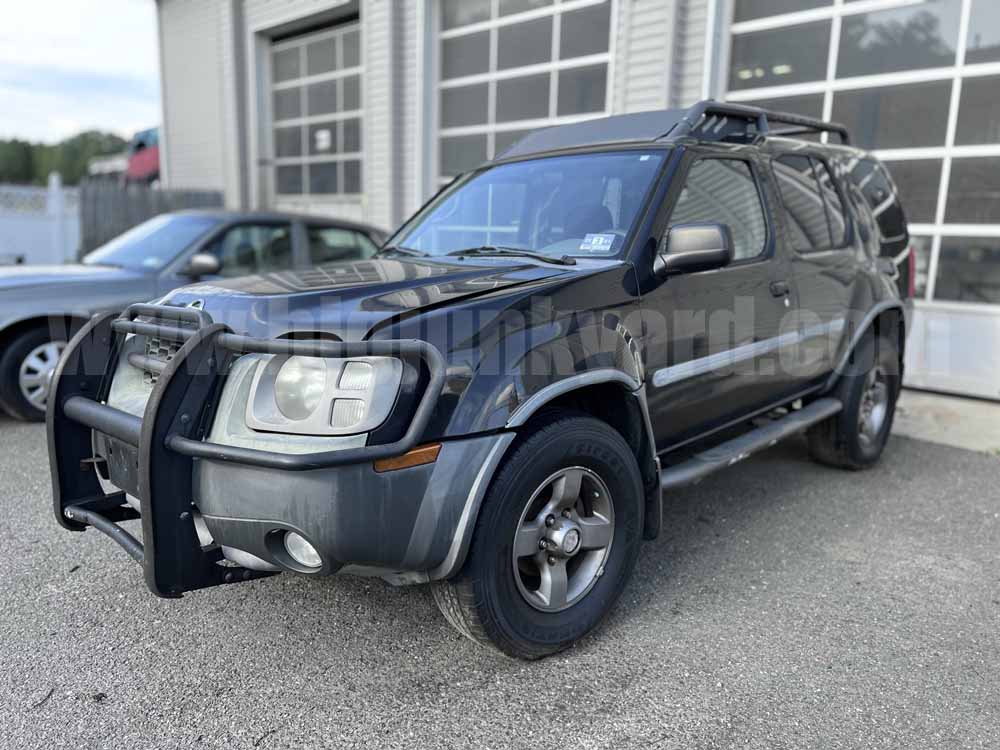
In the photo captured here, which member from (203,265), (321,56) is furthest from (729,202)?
(321,56)

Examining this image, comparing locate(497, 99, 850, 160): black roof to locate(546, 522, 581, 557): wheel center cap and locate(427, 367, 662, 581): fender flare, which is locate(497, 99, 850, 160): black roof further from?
locate(546, 522, 581, 557): wheel center cap

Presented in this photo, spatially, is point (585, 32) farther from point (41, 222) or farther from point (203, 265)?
point (41, 222)

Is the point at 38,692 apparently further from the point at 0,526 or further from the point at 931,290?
the point at 931,290

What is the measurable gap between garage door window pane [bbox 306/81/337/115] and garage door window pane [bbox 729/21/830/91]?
7.53 meters

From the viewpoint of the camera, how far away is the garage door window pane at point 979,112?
21.2 ft

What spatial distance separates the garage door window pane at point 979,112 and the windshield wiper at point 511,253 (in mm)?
5320

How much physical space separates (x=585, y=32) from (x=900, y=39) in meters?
3.60

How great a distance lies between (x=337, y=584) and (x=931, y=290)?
20.3ft

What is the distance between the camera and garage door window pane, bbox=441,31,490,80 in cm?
1045

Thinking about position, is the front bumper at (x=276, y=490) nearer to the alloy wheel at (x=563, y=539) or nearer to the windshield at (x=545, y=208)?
the alloy wheel at (x=563, y=539)

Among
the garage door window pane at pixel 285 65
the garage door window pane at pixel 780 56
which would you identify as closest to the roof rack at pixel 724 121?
the garage door window pane at pixel 780 56

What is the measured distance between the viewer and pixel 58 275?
558cm

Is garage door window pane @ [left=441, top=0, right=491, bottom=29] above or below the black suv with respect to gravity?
above

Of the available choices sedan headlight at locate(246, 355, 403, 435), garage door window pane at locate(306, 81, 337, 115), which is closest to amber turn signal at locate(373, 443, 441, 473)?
sedan headlight at locate(246, 355, 403, 435)
